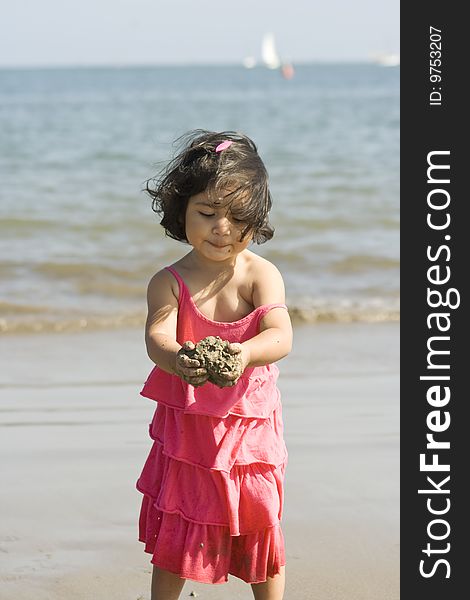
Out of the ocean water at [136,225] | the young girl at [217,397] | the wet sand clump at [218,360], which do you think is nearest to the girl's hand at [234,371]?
the wet sand clump at [218,360]

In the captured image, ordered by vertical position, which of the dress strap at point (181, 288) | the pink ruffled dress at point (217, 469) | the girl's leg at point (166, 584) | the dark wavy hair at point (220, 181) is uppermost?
the dark wavy hair at point (220, 181)

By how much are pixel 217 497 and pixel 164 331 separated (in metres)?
0.42

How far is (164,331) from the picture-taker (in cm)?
258

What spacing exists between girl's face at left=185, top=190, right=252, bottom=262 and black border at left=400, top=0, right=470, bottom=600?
122cm

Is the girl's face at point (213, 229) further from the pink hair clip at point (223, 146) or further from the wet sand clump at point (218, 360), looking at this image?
the wet sand clump at point (218, 360)

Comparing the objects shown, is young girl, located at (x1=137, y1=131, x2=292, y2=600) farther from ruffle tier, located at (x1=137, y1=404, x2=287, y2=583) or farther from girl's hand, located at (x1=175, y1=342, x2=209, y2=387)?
girl's hand, located at (x1=175, y1=342, x2=209, y2=387)

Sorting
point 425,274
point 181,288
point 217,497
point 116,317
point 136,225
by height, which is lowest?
point 217,497

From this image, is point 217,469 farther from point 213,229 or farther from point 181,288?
point 213,229

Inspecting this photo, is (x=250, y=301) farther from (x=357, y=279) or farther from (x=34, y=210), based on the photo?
(x=34, y=210)

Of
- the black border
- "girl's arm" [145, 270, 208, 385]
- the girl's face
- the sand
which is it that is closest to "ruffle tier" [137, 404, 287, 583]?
"girl's arm" [145, 270, 208, 385]

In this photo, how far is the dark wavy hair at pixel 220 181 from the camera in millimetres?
2562

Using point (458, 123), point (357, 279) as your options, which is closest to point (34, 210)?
point (357, 279)

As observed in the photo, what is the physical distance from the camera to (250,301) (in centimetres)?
266

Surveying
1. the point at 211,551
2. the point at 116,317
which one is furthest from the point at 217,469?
the point at 116,317
